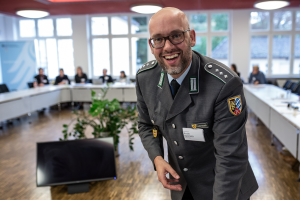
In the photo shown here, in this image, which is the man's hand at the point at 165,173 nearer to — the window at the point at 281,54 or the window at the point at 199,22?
the window at the point at 199,22

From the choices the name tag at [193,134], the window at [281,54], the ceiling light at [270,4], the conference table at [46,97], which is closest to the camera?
the name tag at [193,134]

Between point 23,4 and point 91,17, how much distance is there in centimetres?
405

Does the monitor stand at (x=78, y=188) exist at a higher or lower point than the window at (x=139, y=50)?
lower

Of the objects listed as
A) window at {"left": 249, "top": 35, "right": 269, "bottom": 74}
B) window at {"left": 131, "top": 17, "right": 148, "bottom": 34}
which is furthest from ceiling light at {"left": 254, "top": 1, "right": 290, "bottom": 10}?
window at {"left": 131, "top": 17, "right": 148, "bottom": 34}

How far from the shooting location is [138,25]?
39.1ft

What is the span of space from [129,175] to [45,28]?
10.8 m

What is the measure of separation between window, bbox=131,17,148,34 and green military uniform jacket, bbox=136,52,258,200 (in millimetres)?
10879

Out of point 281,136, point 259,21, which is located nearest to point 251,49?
point 259,21

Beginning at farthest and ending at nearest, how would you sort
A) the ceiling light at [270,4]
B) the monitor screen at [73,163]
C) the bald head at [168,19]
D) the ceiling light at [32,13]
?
the ceiling light at [32,13] < the ceiling light at [270,4] < the monitor screen at [73,163] < the bald head at [168,19]

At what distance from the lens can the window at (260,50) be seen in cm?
1118

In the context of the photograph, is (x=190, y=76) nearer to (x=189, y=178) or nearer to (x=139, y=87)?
(x=139, y=87)

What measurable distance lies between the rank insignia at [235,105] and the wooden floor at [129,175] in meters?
2.23

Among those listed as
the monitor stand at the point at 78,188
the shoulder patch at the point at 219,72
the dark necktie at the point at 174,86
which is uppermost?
the shoulder patch at the point at 219,72

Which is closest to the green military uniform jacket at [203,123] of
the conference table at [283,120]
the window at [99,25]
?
the conference table at [283,120]
